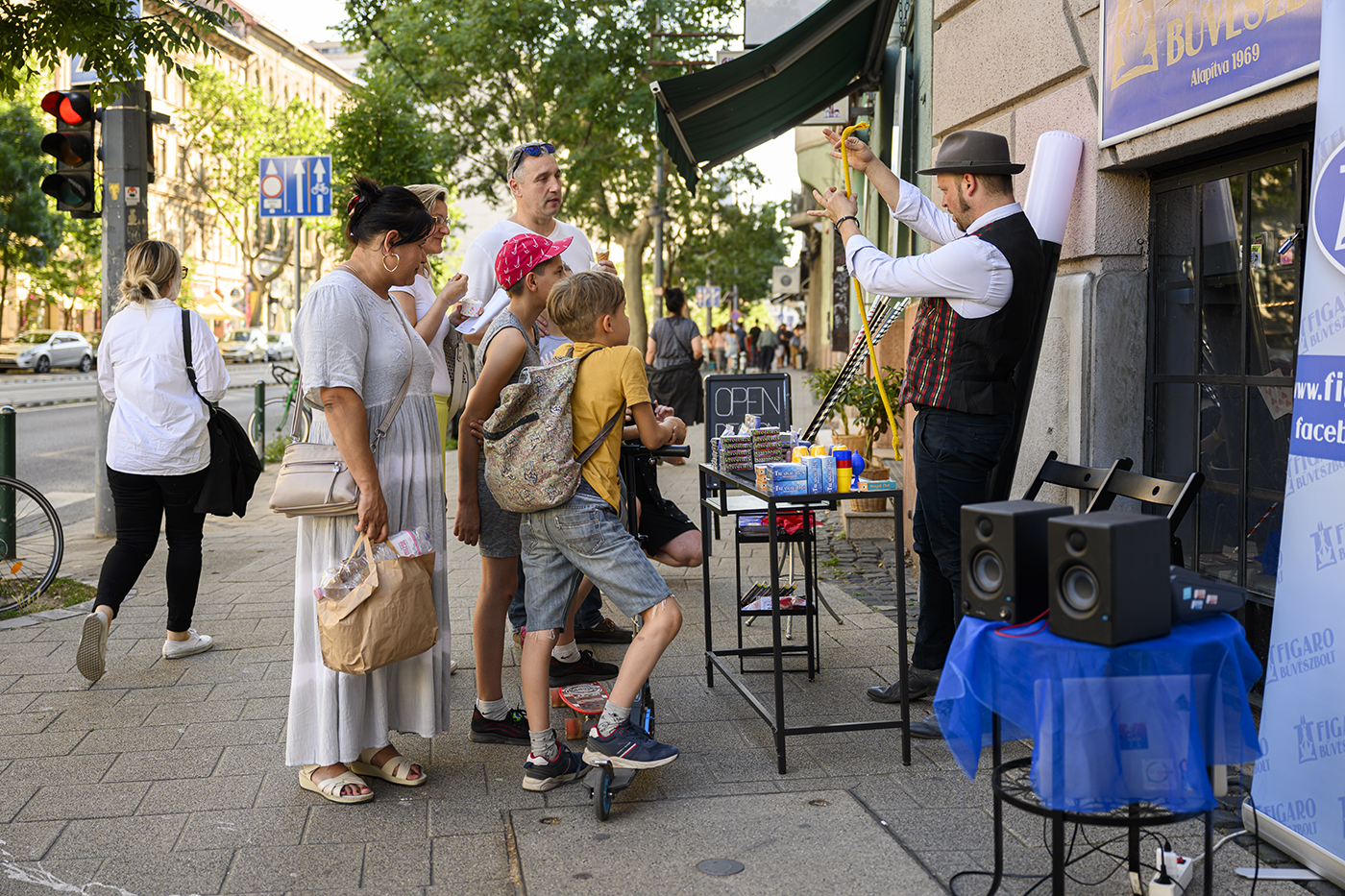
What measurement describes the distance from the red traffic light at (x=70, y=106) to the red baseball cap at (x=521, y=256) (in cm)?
518

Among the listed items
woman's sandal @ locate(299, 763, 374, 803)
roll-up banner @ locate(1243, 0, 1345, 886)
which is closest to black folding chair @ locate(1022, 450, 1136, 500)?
roll-up banner @ locate(1243, 0, 1345, 886)

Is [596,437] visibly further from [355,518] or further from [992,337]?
[992,337]

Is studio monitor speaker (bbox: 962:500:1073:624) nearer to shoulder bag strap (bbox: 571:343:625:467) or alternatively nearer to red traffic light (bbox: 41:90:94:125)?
shoulder bag strap (bbox: 571:343:625:467)

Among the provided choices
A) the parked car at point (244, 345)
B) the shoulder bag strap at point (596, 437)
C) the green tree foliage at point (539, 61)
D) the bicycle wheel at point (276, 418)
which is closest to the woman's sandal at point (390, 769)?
the bicycle wheel at point (276, 418)

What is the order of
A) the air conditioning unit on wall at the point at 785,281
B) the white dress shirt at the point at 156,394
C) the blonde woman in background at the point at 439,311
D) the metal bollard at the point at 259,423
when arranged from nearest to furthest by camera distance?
the blonde woman in background at the point at 439,311, the white dress shirt at the point at 156,394, the metal bollard at the point at 259,423, the air conditioning unit on wall at the point at 785,281

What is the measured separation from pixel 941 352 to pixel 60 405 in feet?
75.3

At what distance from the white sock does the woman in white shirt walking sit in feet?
6.19

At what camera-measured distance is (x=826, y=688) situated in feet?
16.3

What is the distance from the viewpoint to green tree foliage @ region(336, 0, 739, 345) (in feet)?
73.7

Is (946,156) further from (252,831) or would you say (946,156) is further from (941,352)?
(252,831)

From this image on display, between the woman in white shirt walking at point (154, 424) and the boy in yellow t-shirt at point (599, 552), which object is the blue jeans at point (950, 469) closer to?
the boy in yellow t-shirt at point (599, 552)

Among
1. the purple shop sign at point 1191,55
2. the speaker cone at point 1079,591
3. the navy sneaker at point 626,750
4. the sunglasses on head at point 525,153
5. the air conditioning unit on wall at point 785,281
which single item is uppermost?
the air conditioning unit on wall at point 785,281

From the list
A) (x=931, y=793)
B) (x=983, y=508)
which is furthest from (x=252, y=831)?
(x=983, y=508)

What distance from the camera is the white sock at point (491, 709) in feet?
14.4
